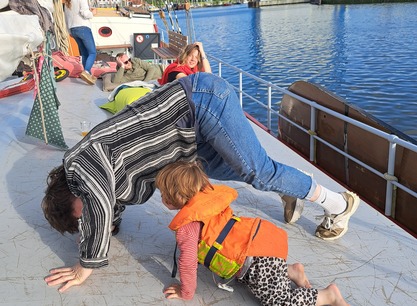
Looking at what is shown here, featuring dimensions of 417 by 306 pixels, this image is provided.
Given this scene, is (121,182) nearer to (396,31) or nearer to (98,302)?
(98,302)

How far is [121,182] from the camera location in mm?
2256

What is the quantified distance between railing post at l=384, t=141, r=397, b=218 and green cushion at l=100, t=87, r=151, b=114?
9.69 feet

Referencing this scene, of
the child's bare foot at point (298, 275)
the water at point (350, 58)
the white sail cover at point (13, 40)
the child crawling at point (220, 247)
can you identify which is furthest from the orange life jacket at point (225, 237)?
the water at point (350, 58)

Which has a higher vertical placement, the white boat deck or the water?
the white boat deck

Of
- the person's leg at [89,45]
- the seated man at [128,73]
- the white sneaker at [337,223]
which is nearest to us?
the white sneaker at [337,223]

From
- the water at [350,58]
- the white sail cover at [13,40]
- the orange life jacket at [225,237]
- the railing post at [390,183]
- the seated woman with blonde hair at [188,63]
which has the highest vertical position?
the white sail cover at [13,40]

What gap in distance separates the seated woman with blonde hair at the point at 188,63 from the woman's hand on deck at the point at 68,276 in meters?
2.80

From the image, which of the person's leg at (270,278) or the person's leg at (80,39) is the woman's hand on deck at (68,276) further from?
the person's leg at (80,39)

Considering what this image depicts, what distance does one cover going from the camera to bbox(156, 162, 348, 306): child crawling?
2072mm

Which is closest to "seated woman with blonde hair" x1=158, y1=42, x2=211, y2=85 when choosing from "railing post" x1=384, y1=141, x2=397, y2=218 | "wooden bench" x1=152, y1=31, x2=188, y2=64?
"railing post" x1=384, y1=141, x2=397, y2=218

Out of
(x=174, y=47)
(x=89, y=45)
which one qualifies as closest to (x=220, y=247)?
(x=89, y=45)

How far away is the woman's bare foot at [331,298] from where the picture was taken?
2076 mm

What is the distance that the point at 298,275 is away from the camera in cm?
221

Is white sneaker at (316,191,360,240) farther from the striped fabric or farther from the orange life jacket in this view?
the striped fabric
